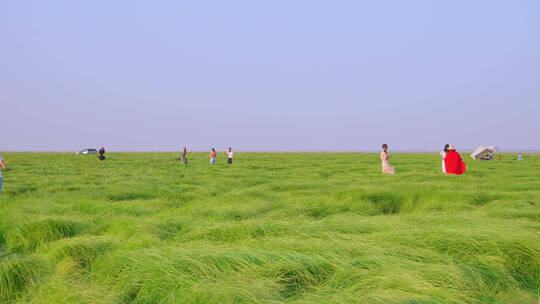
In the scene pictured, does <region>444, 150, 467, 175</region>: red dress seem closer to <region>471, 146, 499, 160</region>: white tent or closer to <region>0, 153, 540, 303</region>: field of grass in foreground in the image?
<region>0, 153, 540, 303</region>: field of grass in foreground

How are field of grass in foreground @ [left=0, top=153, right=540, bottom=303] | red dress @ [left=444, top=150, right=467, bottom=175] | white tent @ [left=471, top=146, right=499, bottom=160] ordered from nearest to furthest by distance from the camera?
field of grass in foreground @ [left=0, top=153, right=540, bottom=303] < red dress @ [left=444, top=150, right=467, bottom=175] < white tent @ [left=471, top=146, right=499, bottom=160]

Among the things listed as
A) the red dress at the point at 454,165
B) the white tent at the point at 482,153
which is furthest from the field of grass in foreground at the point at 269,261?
the white tent at the point at 482,153

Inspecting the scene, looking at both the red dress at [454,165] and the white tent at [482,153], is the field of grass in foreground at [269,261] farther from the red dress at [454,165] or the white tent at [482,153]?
the white tent at [482,153]

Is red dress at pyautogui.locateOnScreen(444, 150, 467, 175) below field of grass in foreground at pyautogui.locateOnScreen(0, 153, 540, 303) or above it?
above

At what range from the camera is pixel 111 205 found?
7.07 meters

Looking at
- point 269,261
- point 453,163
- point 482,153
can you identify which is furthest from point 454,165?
point 482,153

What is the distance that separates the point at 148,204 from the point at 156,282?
5.05 metres

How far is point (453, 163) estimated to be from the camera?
14039mm

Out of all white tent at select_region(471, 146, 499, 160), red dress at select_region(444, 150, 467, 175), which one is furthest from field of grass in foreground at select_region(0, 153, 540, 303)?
white tent at select_region(471, 146, 499, 160)

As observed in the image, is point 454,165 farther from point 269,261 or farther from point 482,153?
point 482,153

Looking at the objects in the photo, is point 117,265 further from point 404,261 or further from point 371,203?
point 371,203

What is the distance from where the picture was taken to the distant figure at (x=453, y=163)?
1398cm

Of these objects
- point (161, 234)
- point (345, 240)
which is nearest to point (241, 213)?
point (161, 234)

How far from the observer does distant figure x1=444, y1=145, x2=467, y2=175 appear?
14.0 metres
